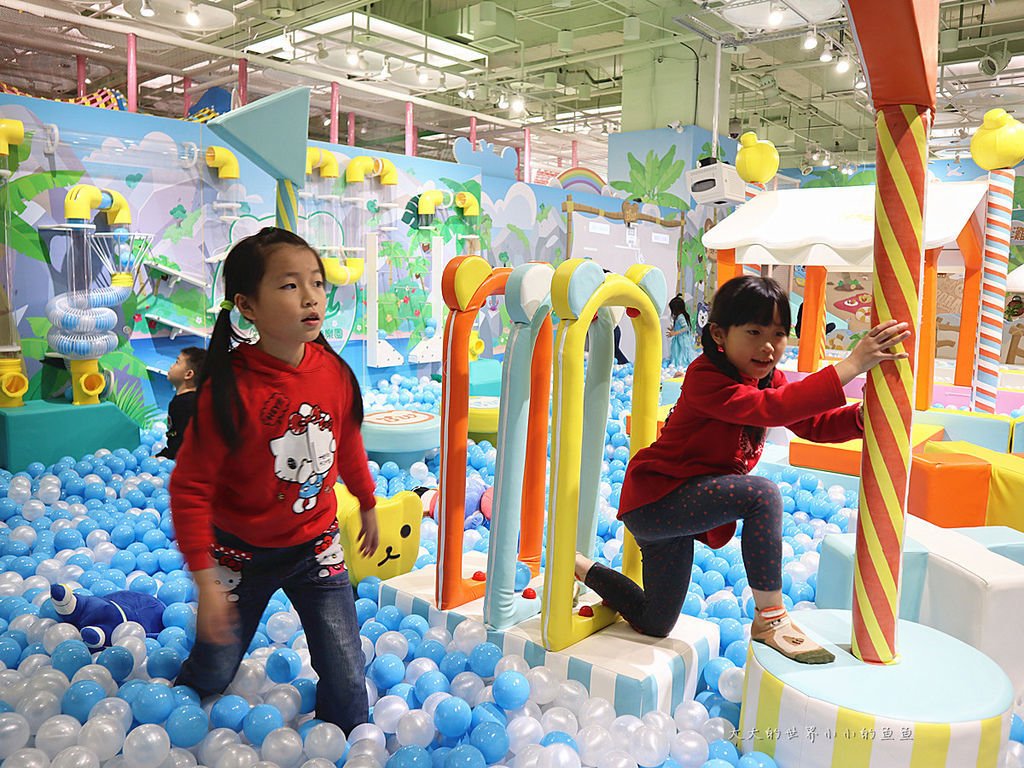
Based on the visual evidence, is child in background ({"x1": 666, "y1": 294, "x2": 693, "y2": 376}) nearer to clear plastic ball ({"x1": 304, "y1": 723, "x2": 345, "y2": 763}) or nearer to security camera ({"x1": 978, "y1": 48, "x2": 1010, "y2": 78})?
security camera ({"x1": 978, "y1": 48, "x2": 1010, "y2": 78})

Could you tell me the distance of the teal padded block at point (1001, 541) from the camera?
261 centimetres

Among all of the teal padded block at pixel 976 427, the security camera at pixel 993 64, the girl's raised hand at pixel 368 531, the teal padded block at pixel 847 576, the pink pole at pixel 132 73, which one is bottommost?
the teal padded block at pixel 847 576

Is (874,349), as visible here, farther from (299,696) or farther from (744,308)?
(299,696)

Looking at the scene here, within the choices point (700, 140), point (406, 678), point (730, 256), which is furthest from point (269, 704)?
point (700, 140)

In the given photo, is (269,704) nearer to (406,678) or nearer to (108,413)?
(406,678)

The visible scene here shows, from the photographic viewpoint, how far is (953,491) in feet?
10.9

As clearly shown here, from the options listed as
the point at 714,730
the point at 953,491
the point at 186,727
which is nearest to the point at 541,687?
the point at 714,730

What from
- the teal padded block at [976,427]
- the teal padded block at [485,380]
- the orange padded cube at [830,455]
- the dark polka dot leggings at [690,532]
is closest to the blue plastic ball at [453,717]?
the dark polka dot leggings at [690,532]

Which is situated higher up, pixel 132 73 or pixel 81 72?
pixel 81 72

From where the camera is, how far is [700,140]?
33.8 ft

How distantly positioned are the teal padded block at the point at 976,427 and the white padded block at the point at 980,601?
263cm

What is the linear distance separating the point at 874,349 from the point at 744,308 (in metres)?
0.30

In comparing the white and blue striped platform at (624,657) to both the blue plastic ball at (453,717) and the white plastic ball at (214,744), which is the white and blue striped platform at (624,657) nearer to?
the blue plastic ball at (453,717)

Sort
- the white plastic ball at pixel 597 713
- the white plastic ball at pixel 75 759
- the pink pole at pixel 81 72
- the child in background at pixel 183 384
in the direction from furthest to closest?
the pink pole at pixel 81 72 < the child in background at pixel 183 384 < the white plastic ball at pixel 597 713 < the white plastic ball at pixel 75 759
